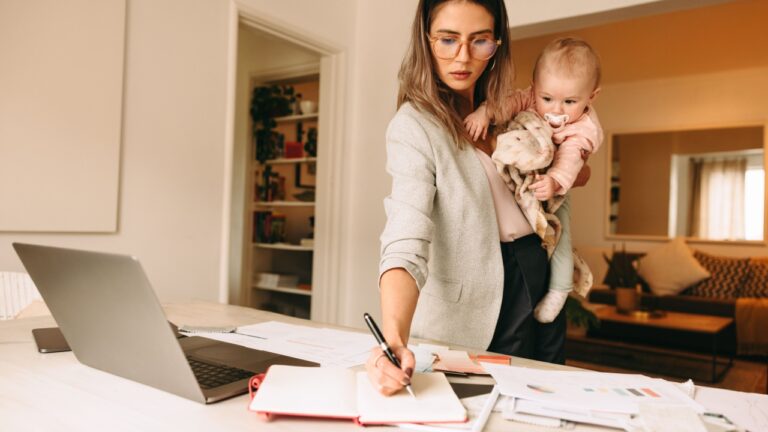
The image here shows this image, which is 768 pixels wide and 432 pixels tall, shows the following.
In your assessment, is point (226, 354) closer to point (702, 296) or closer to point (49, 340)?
point (49, 340)

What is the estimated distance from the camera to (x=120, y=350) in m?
0.85

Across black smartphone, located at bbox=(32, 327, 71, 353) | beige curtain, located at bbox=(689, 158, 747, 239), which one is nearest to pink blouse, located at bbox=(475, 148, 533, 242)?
black smartphone, located at bbox=(32, 327, 71, 353)

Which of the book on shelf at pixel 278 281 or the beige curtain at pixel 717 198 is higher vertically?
the beige curtain at pixel 717 198

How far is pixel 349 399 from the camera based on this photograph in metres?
0.76

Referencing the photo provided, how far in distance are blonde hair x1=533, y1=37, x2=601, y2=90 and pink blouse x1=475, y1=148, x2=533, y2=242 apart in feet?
1.09

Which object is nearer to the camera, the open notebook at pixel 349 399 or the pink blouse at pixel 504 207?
the open notebook at pixel 349 399

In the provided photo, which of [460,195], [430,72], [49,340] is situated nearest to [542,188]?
[460,195]

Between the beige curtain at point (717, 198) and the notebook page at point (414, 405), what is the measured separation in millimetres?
6357

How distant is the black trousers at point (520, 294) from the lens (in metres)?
1.31

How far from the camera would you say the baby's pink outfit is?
1360 millimetres

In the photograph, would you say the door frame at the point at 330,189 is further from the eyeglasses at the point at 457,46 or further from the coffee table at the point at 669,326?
the eyeglasses at the point at 457,46

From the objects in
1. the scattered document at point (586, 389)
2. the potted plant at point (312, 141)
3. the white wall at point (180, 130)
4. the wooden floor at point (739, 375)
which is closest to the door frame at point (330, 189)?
the white wall at point (180, 130)

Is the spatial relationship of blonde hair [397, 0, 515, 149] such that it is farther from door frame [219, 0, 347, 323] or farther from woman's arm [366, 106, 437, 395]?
door frame [219, 0, 347, 323]

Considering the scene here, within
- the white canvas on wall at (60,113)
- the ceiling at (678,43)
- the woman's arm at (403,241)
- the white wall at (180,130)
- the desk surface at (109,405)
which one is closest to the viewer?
the desk surface at (109,405)
